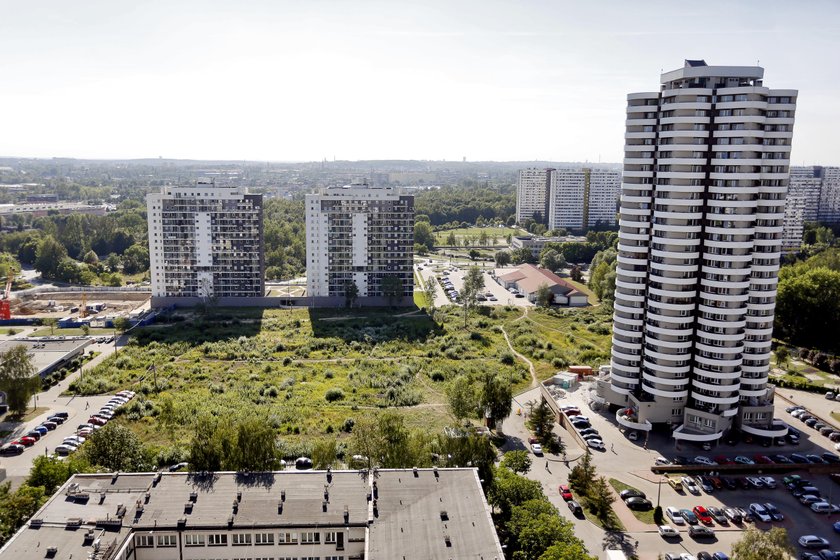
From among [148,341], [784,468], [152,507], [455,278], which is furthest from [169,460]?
[455,278]

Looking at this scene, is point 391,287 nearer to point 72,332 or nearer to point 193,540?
point 72,332

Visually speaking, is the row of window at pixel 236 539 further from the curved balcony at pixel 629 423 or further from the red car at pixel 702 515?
the curved balcony at pixel 629 423

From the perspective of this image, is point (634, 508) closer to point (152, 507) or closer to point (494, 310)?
point (152, 507)

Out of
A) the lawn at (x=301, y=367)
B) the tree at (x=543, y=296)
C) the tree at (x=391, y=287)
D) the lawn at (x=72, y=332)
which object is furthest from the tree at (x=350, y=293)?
the lawn at (x=72, y=332)

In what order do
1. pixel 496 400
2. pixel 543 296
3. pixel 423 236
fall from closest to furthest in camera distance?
1. pixel 496 400
2. pixel 543 296
3. pixel 423 236

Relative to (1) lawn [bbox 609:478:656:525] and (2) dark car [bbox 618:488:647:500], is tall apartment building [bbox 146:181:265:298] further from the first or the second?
(2) dark car [bbox 618:488:647:500]

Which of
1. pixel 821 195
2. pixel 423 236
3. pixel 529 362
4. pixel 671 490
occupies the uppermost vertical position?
pixel 821 195

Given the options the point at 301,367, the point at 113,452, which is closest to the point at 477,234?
the point at 301,367
